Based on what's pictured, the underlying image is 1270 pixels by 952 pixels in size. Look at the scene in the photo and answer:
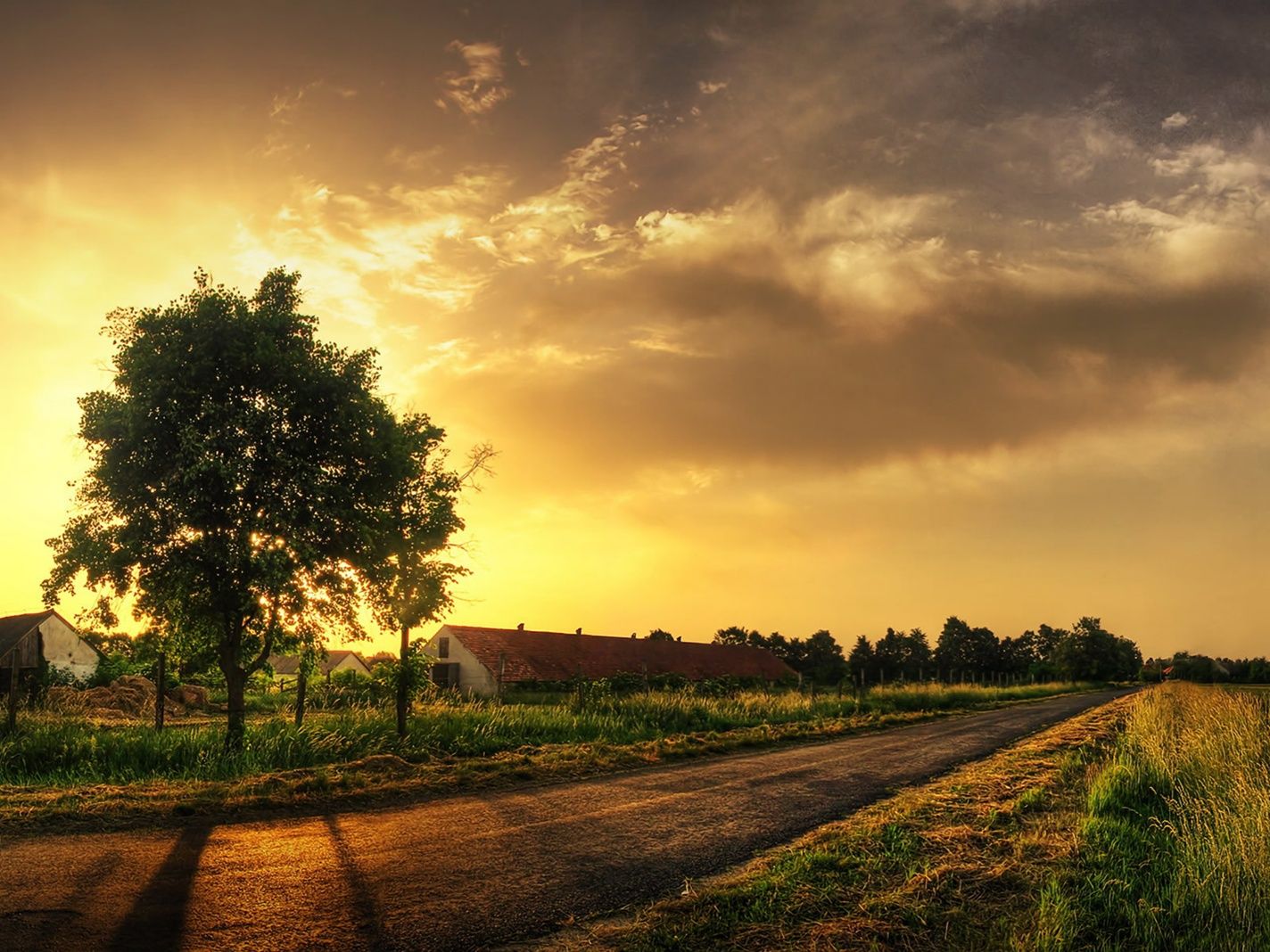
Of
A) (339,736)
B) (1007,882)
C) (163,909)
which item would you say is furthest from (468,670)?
(1007,882)

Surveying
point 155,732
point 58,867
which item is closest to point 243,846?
point 58,867

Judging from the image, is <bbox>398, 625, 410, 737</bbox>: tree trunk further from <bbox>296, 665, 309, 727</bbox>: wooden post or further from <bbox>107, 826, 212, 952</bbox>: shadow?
<bbox>107, 826, 212, 952</bbox>: shadow

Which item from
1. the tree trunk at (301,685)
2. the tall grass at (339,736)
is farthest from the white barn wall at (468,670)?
the tree trunk at (301,685)

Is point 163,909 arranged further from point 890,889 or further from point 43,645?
point 43,645

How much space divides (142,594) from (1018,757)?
18.5 m

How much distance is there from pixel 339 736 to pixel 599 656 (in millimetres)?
47079

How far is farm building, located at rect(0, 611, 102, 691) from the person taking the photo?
43.5 metres

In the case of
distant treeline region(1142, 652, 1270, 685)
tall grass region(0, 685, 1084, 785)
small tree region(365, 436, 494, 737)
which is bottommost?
distant treeline region(1142, 652, 1270, 685)

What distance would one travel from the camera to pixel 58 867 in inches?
300

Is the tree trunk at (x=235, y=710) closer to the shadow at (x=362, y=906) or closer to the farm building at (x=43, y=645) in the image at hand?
the shadow at (x=362, y=906)

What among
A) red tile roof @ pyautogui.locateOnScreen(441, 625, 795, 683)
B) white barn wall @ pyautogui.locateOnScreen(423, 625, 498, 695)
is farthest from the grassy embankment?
white barn wall @ pyautogui.locateOnScreen(423, 625, 498, 695)

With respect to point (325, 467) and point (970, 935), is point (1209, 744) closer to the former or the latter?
point (970, 935)

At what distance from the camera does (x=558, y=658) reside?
57250mm

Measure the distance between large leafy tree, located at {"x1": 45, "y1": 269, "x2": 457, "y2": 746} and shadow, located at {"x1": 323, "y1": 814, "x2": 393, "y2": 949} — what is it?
8490 millimetres
